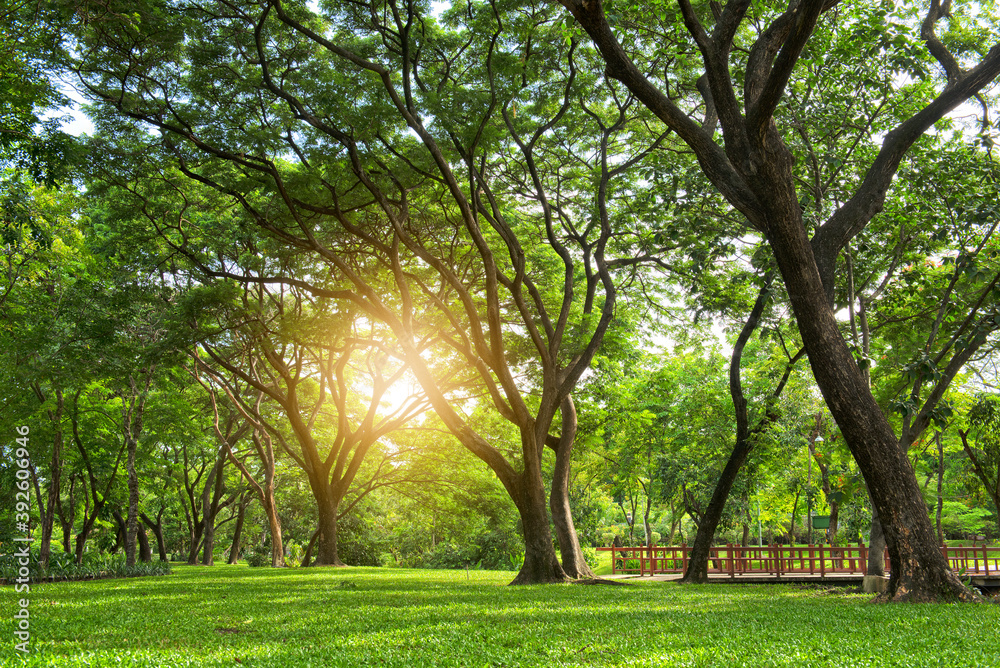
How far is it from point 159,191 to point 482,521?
1837cm

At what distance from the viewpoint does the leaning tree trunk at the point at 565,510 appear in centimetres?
1462

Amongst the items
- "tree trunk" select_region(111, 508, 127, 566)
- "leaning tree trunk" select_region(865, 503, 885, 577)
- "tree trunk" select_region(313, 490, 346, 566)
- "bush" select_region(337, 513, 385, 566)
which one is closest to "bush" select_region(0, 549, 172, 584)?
"tree trunk" select_region(313, 490, 346, 566)

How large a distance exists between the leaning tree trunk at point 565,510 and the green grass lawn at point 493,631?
401 centimetres

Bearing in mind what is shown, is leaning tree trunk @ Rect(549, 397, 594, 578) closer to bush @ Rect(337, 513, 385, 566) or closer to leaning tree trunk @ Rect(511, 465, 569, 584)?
leaning tree trunk @ Rect(511, 465, 569, 584)

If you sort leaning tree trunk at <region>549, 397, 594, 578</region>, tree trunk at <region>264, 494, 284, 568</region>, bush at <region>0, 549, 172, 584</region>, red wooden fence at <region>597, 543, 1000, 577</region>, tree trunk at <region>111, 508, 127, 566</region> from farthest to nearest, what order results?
tree trunk at <region>111, 508, 127, 566</region> < tree trunk at <region>264, 494, 284, 568</region> < red wooden fence at <region>597, 543, 1000, 577</region> < bush at <region>0, 549, 172, 584</region> < leaning tree trunk at <region>549, 397, 594, 578</region>

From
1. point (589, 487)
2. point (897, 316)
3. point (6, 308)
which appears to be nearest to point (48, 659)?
point (6, 308)

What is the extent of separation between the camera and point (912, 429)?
404 inches

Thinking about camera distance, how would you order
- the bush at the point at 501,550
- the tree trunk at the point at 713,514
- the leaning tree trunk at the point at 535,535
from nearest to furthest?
Result: the leaning tree trunk at the point at 535,535 < the tree trunk at the point at 713,514 < the bush at the point at 501,550

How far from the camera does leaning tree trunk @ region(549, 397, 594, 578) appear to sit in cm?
1462

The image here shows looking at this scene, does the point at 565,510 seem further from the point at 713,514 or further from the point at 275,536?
the point at 275,536

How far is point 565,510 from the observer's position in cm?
1495

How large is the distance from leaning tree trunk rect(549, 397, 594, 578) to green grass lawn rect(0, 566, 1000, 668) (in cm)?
401

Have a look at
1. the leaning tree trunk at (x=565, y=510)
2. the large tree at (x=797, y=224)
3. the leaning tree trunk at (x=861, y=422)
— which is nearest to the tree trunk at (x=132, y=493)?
the leaning tree trunk at (x=565, y=510)

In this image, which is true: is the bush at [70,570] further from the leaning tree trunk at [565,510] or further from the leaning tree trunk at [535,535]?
the leaning tree trunk at [565,510]
